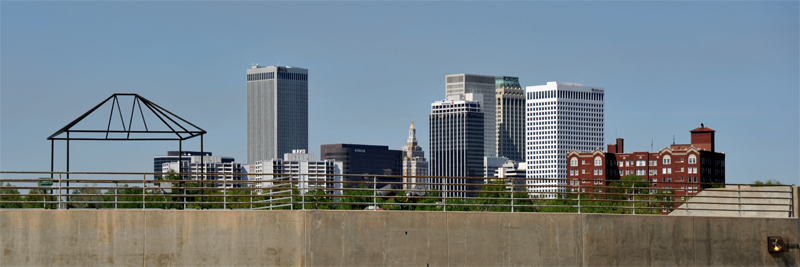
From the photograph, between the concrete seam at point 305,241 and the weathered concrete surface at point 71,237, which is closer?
the weathered concrete surface at point 71,237

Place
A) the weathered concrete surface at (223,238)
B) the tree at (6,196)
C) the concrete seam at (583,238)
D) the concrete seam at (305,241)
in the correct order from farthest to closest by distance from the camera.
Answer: the concrete seam at (583,238) → the concrete seam at (305,241) → the tree at (6,196) → the weathered concrete surface at (223,238)

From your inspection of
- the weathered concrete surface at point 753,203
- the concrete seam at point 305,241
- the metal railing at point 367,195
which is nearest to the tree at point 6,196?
the metal railing at point 367,195

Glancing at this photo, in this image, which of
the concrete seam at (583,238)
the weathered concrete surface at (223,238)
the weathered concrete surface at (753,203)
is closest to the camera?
the weathered concrete surface at (223,238)

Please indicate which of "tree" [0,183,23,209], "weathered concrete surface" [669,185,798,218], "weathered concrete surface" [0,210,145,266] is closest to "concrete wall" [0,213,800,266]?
"weathered concrete surface" [0,210,145,266]

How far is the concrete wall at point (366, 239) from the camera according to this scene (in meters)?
24.8

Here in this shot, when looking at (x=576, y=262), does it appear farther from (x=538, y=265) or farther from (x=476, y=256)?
(x=476, y=256)

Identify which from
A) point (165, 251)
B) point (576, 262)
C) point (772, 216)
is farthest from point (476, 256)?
point (772, 216)

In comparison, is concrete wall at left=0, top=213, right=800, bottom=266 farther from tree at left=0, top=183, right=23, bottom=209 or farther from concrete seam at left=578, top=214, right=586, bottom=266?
tree at left=0, top=183, right=23, bottom=209

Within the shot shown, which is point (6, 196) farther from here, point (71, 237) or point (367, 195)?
point (367, 195)

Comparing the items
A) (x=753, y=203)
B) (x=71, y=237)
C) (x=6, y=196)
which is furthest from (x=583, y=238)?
(x=6, y=196)

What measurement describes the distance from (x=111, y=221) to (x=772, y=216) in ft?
61.8

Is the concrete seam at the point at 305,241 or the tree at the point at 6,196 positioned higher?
the tree at the point at 6,196

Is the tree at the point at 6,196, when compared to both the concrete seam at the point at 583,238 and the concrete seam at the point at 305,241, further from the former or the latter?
the concrete seam at the point at 583,238

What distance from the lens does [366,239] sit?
2588cm
